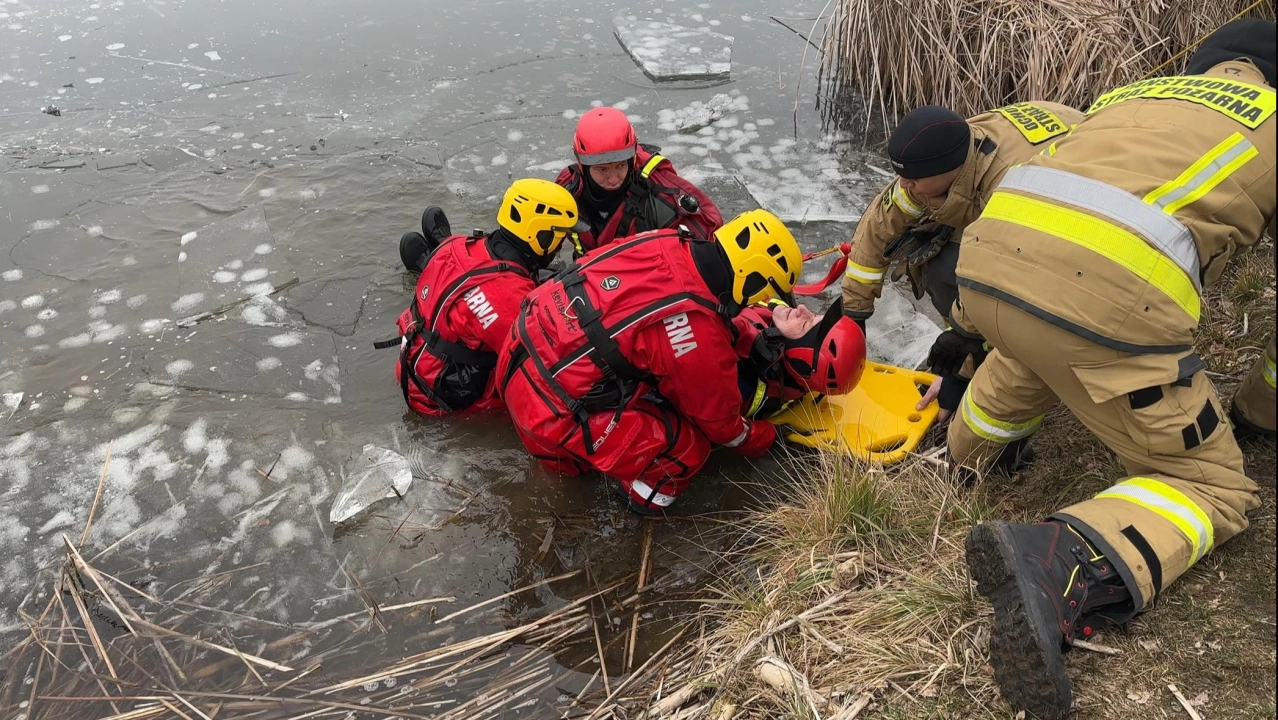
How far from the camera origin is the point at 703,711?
254cm

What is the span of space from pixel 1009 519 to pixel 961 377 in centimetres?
73

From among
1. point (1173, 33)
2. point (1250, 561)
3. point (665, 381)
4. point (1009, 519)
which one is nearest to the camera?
point (1250, 561)

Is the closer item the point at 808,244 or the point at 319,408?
the point at 319,408

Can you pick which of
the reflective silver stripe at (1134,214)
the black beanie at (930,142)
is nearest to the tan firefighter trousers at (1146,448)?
the reflective silver stripe at (1134,214)

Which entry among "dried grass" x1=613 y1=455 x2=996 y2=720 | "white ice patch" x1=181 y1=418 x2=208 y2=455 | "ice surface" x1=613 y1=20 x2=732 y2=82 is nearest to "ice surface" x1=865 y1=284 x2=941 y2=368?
"dried grass" x1=613 y1=455 x2=996 y2=720

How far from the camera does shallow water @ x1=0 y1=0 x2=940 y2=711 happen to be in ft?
11.6

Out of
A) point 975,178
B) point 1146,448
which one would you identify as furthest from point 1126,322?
point 975,178

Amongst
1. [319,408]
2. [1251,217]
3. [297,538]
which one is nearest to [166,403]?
[319,408]

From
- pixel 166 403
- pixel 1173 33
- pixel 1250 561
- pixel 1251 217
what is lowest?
pixel 166 403

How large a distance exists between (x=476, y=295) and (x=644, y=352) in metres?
1.04

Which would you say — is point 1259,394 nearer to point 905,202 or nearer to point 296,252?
point 905,202

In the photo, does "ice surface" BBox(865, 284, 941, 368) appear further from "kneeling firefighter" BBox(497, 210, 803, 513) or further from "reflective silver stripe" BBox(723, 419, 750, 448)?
"kneeling firefighter" BBox(497, 210, 803, 513)

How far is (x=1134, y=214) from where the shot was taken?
2.25 metres

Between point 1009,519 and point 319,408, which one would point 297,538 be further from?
point 1009,519
